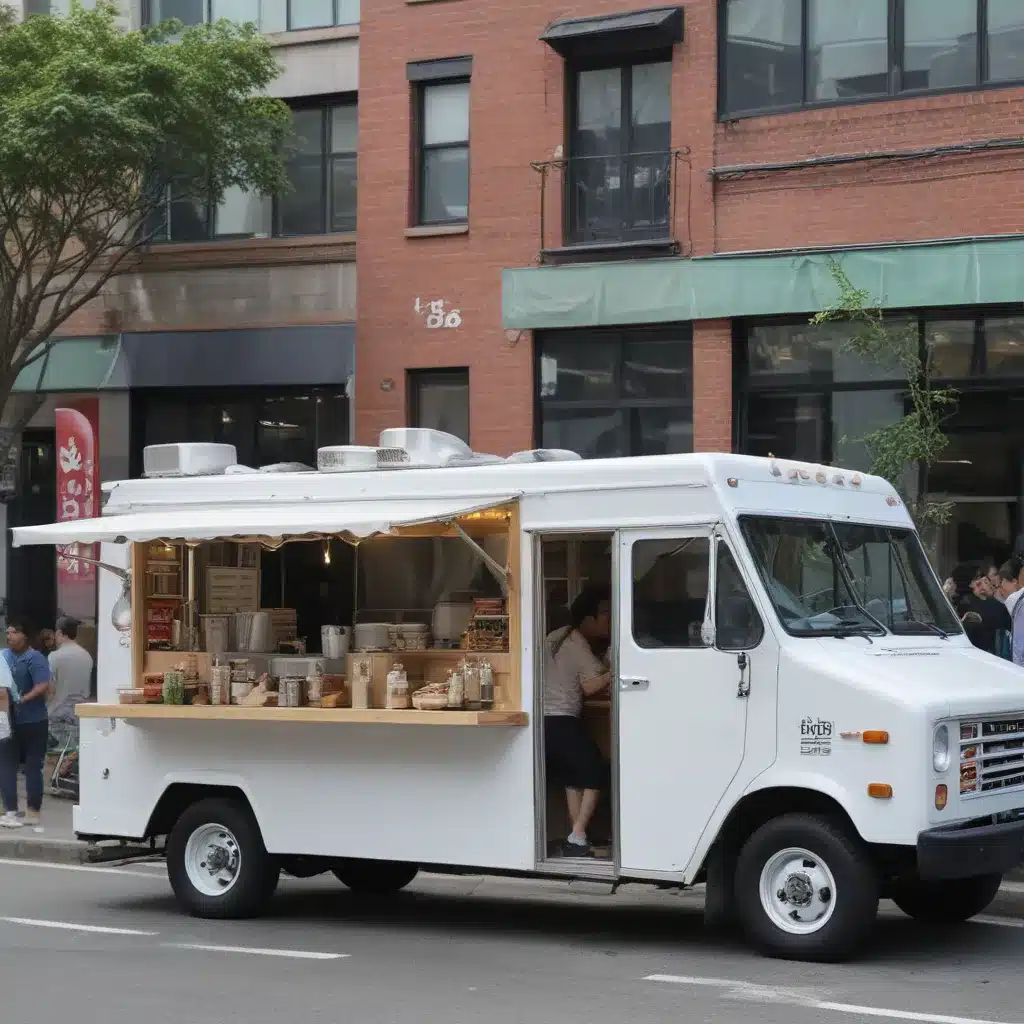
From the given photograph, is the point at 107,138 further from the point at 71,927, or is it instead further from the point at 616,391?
the point at 71,927

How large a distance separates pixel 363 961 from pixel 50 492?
52.1ft

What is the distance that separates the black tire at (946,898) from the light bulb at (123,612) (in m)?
5.19

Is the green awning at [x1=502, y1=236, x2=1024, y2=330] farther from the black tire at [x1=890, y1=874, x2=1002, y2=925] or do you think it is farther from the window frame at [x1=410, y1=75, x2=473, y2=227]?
the black tire at [x1=890, y1=874, x2=1002, y2=925]

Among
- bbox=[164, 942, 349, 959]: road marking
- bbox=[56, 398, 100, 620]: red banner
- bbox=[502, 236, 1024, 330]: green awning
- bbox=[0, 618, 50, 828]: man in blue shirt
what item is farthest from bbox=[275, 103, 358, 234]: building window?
bbox=[164, 942, 349, 959]: road marking

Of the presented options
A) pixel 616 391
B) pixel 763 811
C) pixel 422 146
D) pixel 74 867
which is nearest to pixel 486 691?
pixel 763 811

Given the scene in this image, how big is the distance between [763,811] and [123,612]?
15.2 feet

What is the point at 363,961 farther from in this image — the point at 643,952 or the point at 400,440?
the point at 400,440

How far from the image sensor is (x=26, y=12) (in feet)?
79.5

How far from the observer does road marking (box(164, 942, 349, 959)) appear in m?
10.3

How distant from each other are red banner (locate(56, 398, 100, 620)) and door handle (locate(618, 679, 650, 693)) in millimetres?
12874

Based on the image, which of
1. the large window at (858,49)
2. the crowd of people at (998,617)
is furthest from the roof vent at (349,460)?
the large window at (858,49)

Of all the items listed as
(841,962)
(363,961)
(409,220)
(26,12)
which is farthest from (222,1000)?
(26,12)

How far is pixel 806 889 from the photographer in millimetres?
9836

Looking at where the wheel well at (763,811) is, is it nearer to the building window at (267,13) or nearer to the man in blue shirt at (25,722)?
the man in blue shirt at (25,722)
